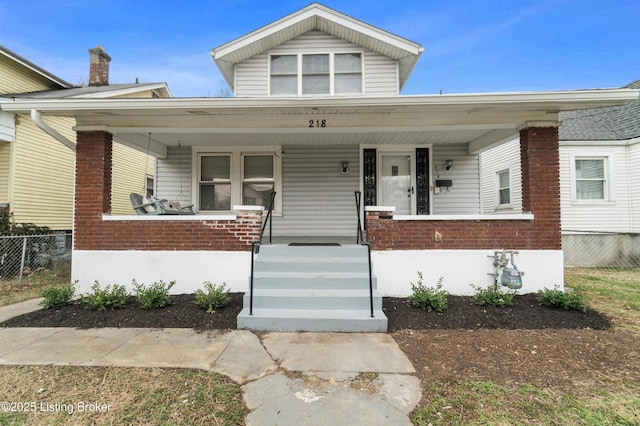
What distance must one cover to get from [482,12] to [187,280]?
13634 millimetres

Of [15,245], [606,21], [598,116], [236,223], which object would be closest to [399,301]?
[236,223]

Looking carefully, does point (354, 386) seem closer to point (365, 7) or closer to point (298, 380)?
point (298, 380)

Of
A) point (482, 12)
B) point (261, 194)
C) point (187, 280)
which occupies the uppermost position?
point (482, 12)

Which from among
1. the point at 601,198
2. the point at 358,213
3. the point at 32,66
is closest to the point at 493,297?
the point at 358,213

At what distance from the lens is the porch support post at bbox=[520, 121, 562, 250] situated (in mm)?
5059

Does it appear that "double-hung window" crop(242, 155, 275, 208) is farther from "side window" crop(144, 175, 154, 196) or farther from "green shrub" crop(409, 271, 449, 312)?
"side window" crop(144, 175, 154, 196)

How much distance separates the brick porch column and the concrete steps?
287 cm

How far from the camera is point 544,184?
5.08m

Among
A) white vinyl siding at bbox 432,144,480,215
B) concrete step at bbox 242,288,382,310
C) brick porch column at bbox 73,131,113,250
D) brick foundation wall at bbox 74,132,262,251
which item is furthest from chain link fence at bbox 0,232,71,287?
white vinyl siding at bbox 432,144,480,215

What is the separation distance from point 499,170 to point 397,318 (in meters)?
8.69

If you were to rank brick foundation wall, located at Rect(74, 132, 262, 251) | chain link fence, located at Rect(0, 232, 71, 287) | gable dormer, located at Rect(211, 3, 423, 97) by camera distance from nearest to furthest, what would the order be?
1. brick foundation wall, located at Rect(74, 132, 262, 251)
2. chain link fence, located at Rect(0, 232, 71, 287)
3. gable dormer, located at Rect(211, 3, 423, 97)

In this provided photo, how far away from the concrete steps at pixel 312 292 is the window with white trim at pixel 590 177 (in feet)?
27.2

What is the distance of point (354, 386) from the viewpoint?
2.61 meters

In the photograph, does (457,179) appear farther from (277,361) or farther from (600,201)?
(277,361)
